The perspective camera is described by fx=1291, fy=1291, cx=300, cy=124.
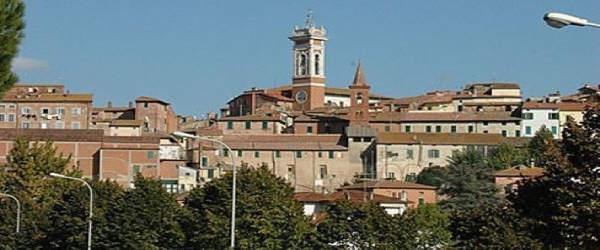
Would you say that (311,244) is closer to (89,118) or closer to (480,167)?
(480,167)

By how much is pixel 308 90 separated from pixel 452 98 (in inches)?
763

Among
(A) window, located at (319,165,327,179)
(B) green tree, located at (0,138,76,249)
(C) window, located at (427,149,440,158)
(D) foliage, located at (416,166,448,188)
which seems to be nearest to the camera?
(B) green tree, located at (0,138,76,249)

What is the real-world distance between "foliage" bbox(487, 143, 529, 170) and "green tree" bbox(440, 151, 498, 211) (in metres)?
1.34

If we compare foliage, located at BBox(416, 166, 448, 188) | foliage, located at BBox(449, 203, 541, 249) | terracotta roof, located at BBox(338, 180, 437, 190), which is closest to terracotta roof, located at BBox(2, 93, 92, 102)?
foliage, located at BBox(416, 166, 448, 188)

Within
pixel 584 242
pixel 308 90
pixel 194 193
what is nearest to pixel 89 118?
pixel 308 90

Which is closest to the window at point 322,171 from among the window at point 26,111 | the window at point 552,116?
the window at point 552,116

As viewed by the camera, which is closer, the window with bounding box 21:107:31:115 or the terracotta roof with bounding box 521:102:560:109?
the terracotta roof with bounding box 521:102:560:109

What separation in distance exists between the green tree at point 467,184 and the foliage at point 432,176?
2.35 feet

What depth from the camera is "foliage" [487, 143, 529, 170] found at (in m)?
102

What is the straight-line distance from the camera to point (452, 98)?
130 metres

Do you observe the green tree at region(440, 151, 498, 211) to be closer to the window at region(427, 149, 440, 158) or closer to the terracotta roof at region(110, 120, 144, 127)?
the window at region(427, 149, 440, 158)

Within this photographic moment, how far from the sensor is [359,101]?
411ft

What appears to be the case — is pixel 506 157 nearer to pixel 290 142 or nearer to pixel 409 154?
pixel 409 154

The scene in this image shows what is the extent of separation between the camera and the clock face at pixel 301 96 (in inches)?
5571
